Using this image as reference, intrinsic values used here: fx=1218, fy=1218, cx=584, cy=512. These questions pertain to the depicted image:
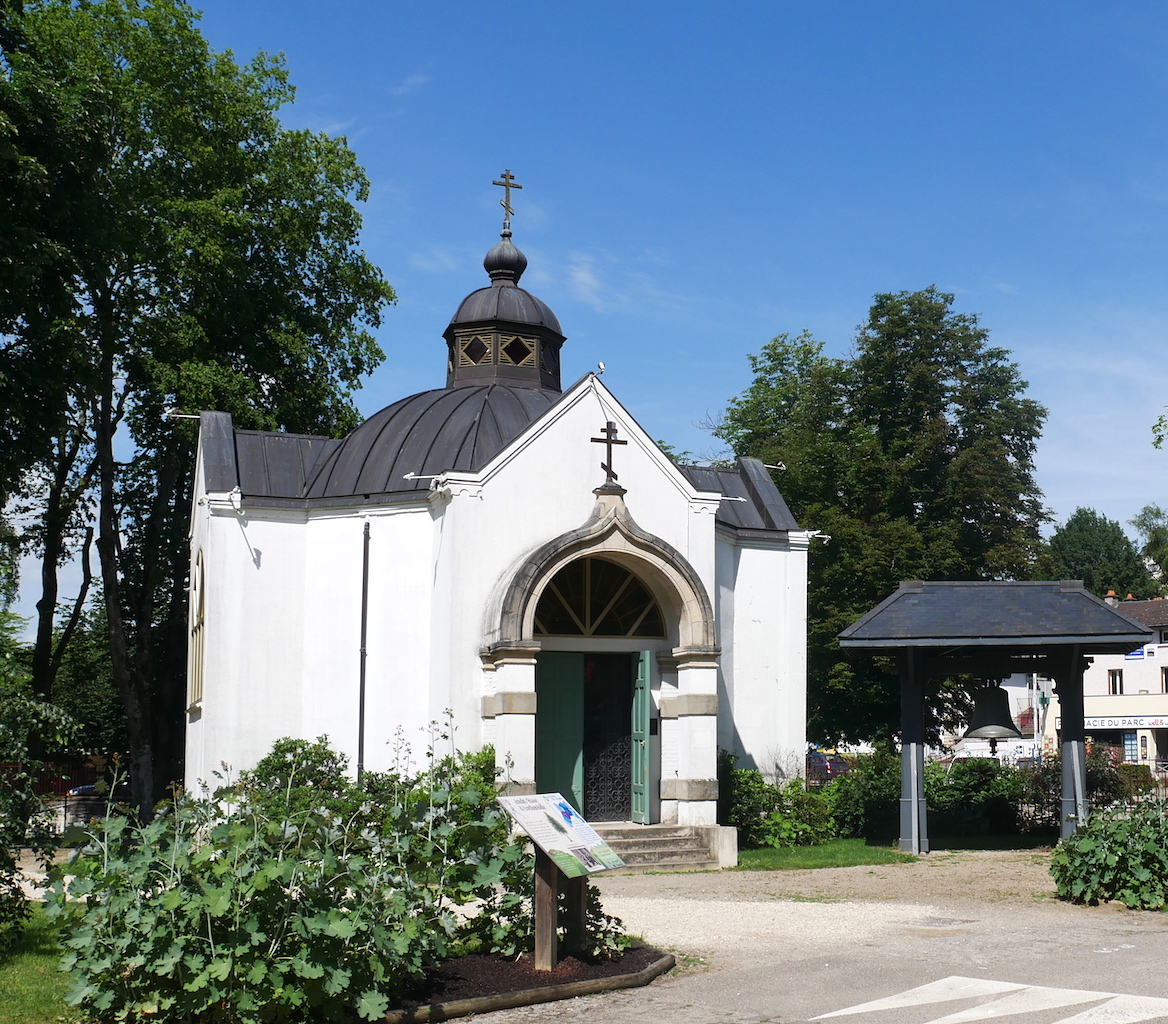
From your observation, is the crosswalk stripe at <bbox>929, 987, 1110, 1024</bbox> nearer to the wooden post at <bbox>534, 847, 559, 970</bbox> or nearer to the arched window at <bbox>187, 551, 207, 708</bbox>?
the wooden post at <bbox>534, 847, 559, 970</bbox>

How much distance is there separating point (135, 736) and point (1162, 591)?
52.7 m

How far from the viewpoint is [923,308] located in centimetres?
3459

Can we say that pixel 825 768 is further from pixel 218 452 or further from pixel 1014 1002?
pixel 1014 1002

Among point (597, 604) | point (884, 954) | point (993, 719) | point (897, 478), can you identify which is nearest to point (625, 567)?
point (597, 604)

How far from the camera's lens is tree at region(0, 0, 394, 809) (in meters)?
25.6

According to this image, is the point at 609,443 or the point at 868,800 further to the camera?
the point at 868,800

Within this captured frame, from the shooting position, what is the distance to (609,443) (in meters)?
17.4

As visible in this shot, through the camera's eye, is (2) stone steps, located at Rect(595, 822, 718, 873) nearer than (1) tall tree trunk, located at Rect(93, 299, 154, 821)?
Yes

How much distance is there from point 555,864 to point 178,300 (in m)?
21.8

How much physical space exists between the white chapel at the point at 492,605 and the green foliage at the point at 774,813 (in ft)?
3.41

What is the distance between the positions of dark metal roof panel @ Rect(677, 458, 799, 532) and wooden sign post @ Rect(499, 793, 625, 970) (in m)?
11.8

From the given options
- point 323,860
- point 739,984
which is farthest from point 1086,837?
point 323,860

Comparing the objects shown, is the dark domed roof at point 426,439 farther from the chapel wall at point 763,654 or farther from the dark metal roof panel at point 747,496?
the chapel wall at point 763,654

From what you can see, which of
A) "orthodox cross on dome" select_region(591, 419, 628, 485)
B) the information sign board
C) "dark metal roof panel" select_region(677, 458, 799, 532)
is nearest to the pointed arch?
"orthodox cross on dome" select_region(591, 419, 628, 485)
